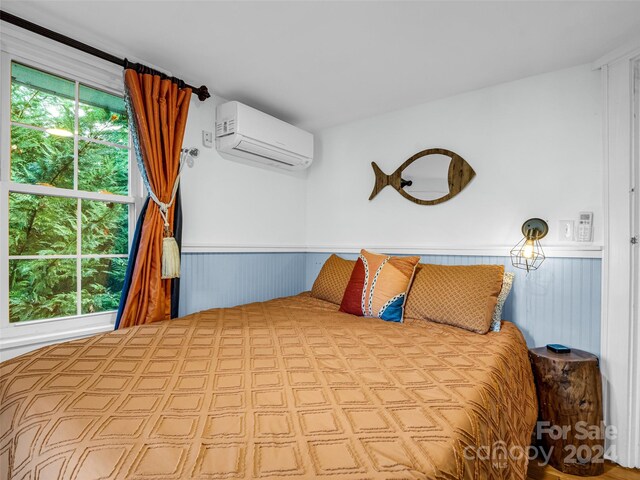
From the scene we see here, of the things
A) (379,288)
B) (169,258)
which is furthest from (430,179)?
(169,258)

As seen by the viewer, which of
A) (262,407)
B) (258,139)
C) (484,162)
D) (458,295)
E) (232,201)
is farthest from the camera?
(232,201)

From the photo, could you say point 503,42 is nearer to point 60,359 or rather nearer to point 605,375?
point 605,375

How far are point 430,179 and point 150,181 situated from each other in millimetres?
1945

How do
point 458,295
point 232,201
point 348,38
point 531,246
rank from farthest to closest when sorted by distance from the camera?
1. point 232,201
2. point 531,246
3. point 458,295
4. point 348,38

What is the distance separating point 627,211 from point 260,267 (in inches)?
96.2

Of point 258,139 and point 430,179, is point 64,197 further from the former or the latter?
point 430,179

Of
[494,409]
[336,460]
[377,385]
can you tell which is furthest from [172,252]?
[494,409]

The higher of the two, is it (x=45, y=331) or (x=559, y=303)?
(x=559, y=303)

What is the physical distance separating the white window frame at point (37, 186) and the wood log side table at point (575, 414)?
8.15 feet

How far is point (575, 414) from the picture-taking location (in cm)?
170

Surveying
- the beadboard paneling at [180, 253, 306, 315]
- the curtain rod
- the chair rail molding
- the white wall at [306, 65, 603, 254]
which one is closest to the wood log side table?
the chair rail molding

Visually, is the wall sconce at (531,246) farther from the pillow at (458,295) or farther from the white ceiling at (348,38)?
the white ceiling at (348,38)

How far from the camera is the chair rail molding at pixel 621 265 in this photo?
5.87 ft

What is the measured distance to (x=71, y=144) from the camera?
6.18 ft
